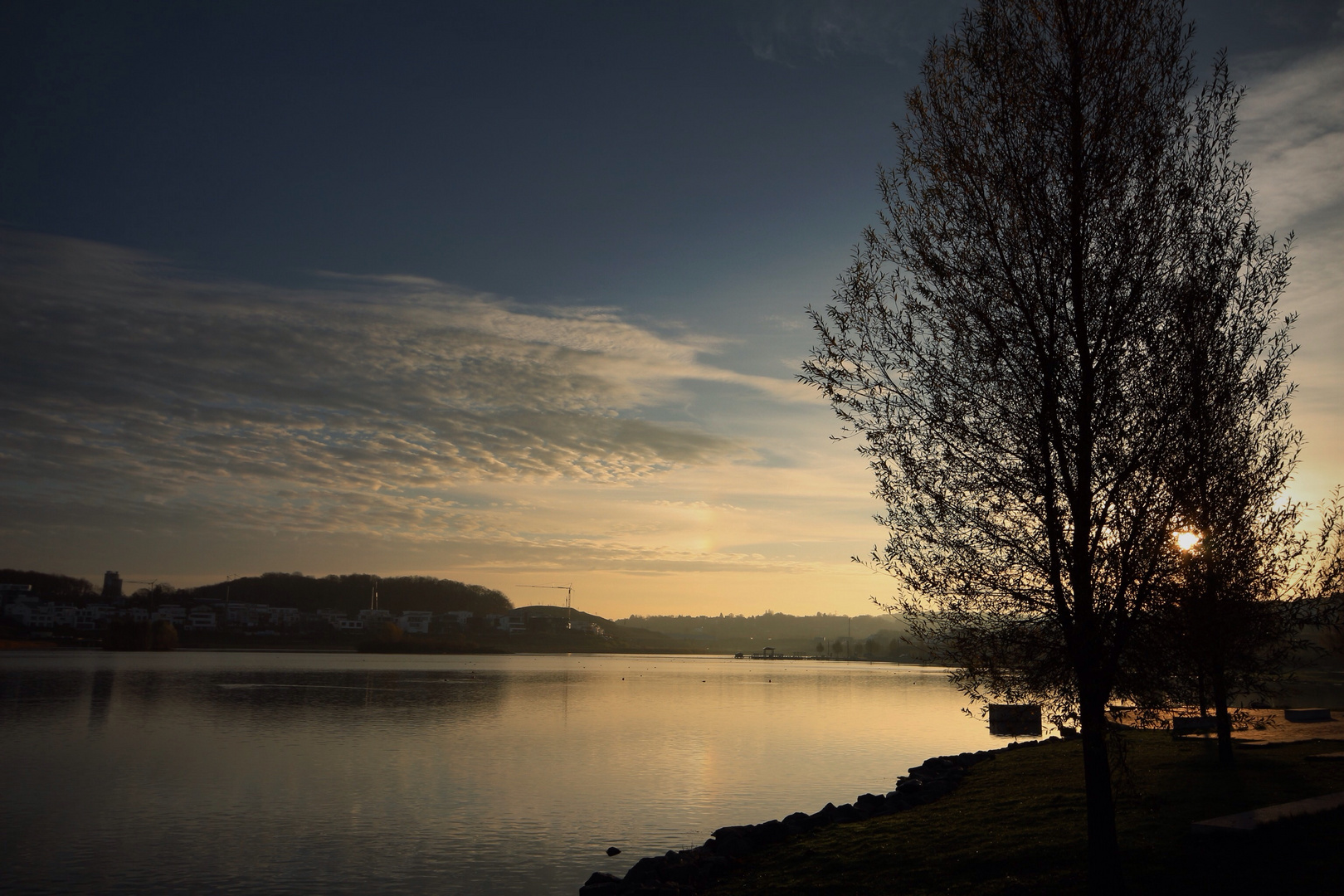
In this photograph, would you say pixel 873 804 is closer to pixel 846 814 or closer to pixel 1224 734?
pixel 846 814

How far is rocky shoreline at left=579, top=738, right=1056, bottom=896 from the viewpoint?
21109 mm

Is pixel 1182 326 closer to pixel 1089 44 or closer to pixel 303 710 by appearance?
pixel 1089 44

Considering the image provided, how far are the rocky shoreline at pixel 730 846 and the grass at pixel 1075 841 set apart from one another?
2.36 ft

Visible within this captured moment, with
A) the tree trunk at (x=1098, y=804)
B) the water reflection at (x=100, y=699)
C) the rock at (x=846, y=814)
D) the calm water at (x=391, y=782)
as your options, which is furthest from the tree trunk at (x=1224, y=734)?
the water reflection at (x=100, y=699)

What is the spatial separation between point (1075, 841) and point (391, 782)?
29.5 metres

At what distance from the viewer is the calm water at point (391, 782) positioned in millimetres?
24109

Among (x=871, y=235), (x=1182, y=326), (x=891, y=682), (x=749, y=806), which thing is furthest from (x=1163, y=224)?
(x=891, y=682)

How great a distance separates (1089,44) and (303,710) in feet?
235

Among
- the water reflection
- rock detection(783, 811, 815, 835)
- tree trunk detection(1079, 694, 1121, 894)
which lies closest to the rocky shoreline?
rock detection(783, 811, 815, 835)

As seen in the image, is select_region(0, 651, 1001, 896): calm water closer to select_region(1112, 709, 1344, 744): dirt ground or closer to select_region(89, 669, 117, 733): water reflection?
select_region(89, 669, 117, 733): water reflection

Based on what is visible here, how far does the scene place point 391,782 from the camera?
37469 mm

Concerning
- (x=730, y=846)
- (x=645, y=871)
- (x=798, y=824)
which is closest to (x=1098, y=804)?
(x=645, y=871)

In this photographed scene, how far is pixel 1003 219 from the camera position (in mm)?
14891

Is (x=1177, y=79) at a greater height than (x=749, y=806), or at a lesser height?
greater
